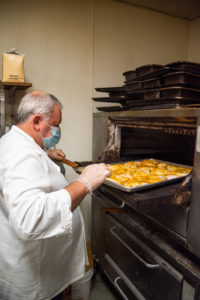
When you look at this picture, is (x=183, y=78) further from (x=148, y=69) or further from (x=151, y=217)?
(x=151, y=217)

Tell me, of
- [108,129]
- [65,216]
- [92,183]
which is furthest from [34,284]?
[108,129]

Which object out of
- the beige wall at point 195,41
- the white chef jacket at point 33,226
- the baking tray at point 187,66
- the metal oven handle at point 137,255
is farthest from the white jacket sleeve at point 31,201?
the beige wall at point 195,41

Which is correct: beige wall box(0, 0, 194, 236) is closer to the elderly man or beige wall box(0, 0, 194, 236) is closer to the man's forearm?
the elderly man

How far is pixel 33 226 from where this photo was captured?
2.82 ft

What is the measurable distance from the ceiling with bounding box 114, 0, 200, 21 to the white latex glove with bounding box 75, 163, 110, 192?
2.05 meters

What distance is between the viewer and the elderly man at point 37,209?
2.85ft

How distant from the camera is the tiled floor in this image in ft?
6.35

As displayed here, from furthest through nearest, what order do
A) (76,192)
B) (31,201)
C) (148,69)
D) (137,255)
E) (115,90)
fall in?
(115,90) → (148,69) → (137,255) → (76,192) → (31,201)

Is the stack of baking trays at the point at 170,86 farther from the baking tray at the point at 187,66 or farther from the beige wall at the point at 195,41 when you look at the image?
the beige wall at the point at 195,41

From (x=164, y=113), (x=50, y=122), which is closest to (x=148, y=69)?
(x=164, y=113)

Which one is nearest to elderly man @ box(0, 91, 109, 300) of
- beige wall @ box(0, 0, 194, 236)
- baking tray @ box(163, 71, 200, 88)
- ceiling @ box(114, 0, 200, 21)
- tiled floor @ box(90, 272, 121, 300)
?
baking tray @ box(163, 71, 200, 88)

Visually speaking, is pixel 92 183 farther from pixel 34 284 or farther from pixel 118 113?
pixel 118 113

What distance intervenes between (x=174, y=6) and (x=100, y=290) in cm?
303

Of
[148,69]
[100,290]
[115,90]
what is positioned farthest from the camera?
[100,290]
